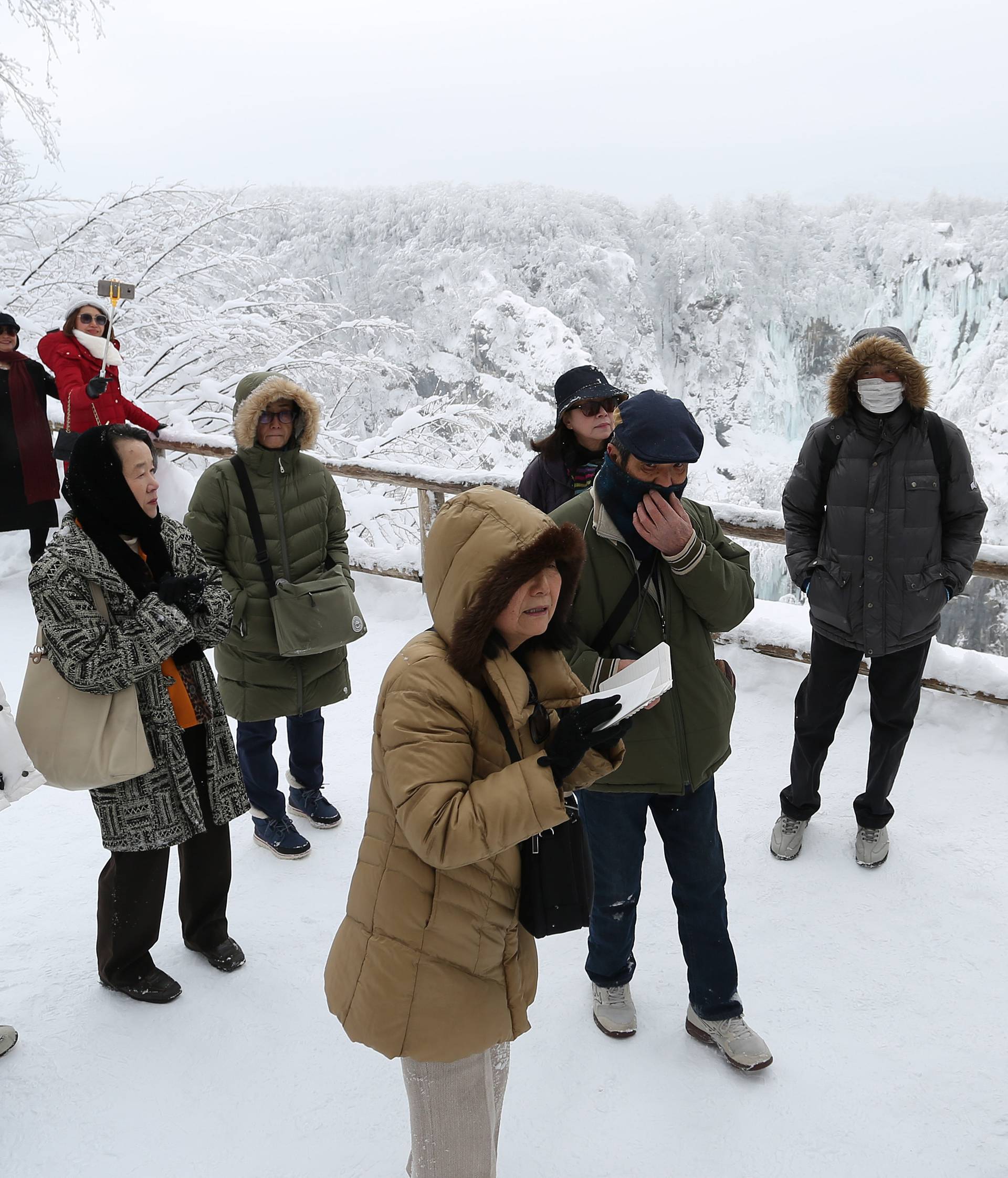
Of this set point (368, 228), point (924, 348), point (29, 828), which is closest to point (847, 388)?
point (29, 828)

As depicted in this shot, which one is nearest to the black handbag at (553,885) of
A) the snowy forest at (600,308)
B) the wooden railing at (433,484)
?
the wooden railing at (433,484)

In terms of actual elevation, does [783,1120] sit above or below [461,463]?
above

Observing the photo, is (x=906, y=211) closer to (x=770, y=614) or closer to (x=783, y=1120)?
(x=770, y=614)

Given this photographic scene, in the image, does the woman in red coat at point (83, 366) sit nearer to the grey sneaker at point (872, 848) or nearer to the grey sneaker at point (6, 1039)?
the grey sneaker at point (6, 1039)

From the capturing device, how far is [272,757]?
124 inches

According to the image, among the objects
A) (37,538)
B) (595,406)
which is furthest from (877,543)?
(37,538)

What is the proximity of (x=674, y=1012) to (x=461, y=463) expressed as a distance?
13894 mm

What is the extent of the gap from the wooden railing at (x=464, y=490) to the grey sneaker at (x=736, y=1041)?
6.76 feet

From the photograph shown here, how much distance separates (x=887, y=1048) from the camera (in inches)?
90.0

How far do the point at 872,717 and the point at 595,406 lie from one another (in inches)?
57.1

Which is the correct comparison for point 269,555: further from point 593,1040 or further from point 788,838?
point 788,838

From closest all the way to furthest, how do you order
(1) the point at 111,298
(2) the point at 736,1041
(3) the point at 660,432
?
(3) the point at 660,432
(2) the point at 736,1041
(1) the point at 111,298

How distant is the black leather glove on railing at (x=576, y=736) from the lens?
1409mm

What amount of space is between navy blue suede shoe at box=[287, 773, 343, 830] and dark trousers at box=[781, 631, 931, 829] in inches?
67.4
